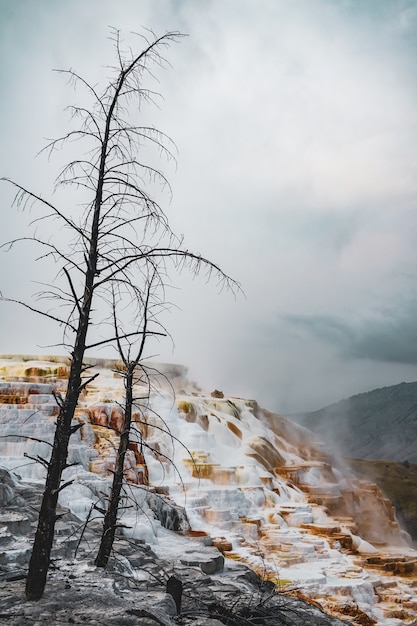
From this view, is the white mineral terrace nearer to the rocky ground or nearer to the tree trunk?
the rocky ground

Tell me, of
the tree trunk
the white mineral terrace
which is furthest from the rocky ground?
the white mineral terrace

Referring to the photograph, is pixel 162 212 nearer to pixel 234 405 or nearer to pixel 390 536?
pixel 390 536

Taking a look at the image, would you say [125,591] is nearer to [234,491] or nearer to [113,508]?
[113,508]

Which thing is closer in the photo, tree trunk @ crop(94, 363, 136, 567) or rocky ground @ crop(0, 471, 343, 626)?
rocky ground @ crop(0, 471, 343, 626)

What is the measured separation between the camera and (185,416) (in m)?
38.1

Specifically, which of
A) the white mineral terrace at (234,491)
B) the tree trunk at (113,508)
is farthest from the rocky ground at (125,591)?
the white mineral terrace at (234,491)

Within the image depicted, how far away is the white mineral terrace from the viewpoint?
18672 millimetres

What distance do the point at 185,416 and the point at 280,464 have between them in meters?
8.29

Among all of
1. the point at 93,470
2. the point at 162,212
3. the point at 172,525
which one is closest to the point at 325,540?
the point at 172,525

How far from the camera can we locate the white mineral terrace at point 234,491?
735 inches

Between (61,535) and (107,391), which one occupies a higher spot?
(107,391)

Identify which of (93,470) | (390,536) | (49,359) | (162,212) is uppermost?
(49,359)

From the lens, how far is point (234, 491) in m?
28.1

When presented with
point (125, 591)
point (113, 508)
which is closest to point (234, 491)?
point (113, 508)
